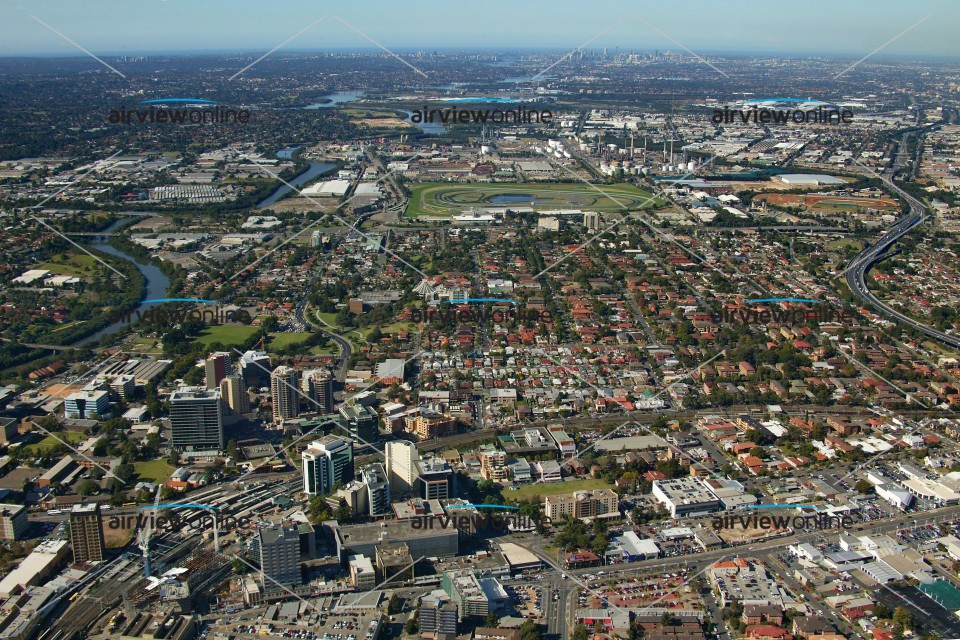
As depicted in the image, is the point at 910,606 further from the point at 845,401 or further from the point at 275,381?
the point at 275,381

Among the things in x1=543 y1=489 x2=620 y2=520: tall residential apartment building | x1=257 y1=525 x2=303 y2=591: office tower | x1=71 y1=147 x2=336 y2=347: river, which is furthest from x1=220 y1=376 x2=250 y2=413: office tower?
x1=543 y1=489 x2=620 y2=520: tall residential apartment building

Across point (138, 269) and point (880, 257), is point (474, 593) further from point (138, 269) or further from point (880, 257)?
point (880, 257)

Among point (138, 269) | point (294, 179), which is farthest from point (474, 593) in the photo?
point (294, 179)

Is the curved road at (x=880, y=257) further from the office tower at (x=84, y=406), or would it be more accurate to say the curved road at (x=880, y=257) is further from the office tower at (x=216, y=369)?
the office tower at (x=84, y=406)

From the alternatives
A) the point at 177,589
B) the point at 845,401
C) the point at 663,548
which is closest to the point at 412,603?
the point at 177,589

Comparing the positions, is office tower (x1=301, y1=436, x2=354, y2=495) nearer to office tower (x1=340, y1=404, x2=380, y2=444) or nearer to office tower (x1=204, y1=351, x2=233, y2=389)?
office tower (x1=340, y1=404, x2=380, y2=444)

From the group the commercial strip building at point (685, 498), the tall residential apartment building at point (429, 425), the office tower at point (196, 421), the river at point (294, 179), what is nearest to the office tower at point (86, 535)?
the office tower at point (196, 421)
